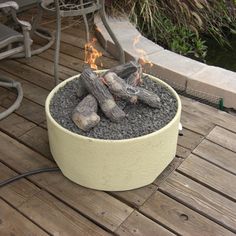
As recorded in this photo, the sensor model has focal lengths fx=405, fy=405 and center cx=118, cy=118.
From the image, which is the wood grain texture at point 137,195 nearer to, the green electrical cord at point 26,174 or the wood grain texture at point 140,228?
the wood grain texture at point 140,228

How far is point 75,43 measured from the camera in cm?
306

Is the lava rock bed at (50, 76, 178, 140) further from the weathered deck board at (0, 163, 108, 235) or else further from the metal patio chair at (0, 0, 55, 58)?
the metal patio chair at (0, 0, 55, 58)

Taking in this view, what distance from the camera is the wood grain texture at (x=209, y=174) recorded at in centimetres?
181

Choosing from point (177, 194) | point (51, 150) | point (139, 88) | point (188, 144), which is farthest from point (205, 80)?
point (51, 150)

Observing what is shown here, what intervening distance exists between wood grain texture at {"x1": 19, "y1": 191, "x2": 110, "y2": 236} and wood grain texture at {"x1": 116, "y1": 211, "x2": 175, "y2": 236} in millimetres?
79

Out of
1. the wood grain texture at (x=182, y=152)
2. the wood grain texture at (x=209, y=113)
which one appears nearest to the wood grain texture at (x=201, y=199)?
the wood grain texture at (x=182, y=152)

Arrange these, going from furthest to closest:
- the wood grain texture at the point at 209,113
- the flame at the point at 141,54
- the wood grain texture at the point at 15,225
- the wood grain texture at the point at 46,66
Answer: the wood grain texture at the point at 46,66
the flame at the point at 141,54
the wood grain texture at the point at 209,113
the wood grain texture at the point at 15,225

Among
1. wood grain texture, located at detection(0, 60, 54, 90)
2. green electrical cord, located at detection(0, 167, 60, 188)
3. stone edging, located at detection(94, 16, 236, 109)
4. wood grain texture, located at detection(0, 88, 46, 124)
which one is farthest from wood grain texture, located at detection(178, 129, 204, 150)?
wood grain texture, located at detection(0, 60, 54, 90)

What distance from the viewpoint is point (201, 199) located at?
1755 millimetres

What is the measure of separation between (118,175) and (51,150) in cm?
40

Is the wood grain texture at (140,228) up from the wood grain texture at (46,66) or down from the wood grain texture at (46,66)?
up

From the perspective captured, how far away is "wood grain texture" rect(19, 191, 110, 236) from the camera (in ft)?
5.27

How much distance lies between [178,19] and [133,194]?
193 centimetres

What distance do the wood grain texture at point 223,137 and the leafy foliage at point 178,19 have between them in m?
1.16
